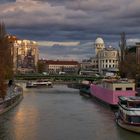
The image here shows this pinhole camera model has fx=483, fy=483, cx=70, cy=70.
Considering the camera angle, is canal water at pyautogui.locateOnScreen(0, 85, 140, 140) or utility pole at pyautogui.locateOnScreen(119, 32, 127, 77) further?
utility pole at pyautogui.locateOnScreen(119, 32, 127, 77)

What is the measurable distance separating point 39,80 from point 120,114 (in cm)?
9519

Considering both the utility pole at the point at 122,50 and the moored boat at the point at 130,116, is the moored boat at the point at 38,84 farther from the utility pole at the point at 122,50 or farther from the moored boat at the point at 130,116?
the moored boat at the point at 130,116

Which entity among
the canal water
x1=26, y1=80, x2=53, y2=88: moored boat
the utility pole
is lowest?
the canal water

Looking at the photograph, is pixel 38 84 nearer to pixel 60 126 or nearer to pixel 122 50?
pixel 122 50

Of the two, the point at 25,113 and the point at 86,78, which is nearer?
the point at 25,113

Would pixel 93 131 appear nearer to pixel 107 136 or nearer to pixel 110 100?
pixel 107 136

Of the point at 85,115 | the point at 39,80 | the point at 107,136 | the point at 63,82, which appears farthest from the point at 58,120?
the point at 63,82

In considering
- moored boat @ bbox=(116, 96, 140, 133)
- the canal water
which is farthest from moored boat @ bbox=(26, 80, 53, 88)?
moored boat @ bbox=(116, 96, 140, 133)

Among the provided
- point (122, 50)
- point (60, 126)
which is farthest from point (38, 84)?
point (60, 126)

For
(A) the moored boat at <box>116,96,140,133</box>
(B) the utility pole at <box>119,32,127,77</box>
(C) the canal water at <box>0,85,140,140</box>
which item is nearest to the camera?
(C) the canal water at <box>0,85,140,140</box>

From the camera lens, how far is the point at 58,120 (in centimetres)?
4372

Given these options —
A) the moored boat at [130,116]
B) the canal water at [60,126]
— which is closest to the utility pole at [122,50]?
the canal water at [60,126]

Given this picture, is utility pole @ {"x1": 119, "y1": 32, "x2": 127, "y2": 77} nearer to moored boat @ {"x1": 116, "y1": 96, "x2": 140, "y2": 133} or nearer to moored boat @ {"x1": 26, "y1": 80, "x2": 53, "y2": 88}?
moored boat @ {"x1": 26, "y1": 80, "x2": 53, "y2": 88}

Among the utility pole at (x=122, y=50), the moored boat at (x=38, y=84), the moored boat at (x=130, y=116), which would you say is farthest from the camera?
the moored boat at (x=38, y=84)
